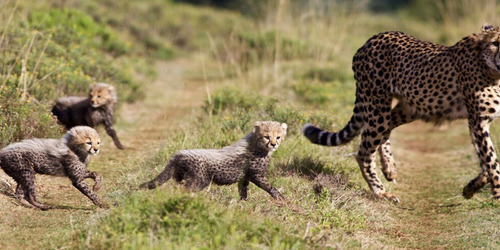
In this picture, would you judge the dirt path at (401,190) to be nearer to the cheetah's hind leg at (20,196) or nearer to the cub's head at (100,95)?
the cheetah's hind leg at (20,196)

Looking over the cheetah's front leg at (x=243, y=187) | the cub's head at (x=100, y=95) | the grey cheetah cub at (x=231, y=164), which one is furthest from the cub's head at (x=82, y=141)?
the cub's head at (x=100, y=95)

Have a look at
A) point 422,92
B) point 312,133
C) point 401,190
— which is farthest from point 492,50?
point 401,190

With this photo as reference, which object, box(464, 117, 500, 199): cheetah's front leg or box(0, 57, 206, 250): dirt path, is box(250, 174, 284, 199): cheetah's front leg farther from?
box(464, 117, 500, 199): cheetah's front leg

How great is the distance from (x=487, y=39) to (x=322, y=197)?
1821mm

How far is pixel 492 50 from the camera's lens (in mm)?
5137

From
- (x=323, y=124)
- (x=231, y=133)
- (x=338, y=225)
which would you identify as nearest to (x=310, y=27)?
(x=323, y=124)

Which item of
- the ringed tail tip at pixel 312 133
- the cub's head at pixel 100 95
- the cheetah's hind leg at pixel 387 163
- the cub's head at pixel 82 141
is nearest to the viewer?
the cub's head at pixel 82 141

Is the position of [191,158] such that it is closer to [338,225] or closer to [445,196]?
[338,225]

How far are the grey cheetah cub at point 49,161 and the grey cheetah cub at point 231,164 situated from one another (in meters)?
0.57

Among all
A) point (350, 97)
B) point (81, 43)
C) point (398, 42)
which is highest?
point (398, 42)

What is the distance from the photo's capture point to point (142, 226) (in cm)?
378

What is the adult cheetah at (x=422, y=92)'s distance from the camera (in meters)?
5.22

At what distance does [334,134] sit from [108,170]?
84.0 inches

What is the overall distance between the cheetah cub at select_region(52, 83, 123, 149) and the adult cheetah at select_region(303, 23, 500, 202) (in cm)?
226
